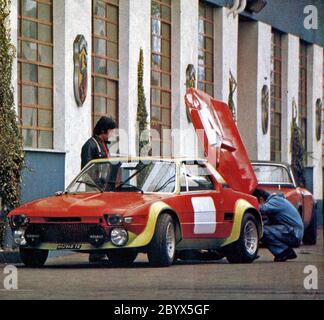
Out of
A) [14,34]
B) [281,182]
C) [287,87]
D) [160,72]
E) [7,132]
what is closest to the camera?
[7,132]

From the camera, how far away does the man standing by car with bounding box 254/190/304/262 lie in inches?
799

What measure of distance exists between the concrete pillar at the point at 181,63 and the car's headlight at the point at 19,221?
11.8 meters

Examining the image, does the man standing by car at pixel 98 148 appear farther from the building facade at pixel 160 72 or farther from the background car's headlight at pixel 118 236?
the building facade at pixel 160 72

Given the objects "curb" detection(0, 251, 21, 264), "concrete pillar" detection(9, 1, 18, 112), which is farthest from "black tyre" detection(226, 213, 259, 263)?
"concrete pillar" detection(9, 1, 18, 112)

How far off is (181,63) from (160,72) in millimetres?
899

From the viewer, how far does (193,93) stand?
22641 mm

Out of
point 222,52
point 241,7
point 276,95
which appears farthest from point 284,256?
point 276,95

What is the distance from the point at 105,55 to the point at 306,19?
12.5 meters

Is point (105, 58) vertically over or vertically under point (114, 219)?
over

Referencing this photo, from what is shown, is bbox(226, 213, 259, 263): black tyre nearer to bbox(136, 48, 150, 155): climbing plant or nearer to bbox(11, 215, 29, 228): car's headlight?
bbox(11, 215, 29, 228): car's headlight

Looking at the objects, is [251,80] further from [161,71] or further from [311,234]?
[311,234]

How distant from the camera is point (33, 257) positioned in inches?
715

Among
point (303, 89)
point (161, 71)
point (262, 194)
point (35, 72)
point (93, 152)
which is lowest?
point (262, 194)

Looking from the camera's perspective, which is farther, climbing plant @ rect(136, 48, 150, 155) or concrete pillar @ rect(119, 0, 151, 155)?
climbing plant @ rect(136, 48, 150, 155)
